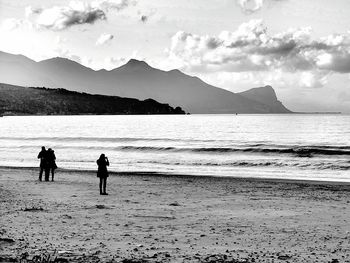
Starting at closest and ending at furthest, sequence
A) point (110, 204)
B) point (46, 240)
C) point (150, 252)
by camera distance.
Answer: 1. point (150, 252)
2. point (46, 240)
3. point (110, 204)

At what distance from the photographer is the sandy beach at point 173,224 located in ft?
34.0

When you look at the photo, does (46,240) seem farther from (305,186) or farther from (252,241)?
(305,186)

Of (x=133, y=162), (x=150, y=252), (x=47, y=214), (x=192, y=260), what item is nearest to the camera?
(x=192, y=260)

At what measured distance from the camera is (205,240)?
11.8 meters

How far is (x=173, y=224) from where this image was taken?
13.7 metres

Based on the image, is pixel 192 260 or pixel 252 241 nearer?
pixel 192 260

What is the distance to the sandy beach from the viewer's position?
34.0 ft

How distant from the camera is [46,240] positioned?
11.3 m

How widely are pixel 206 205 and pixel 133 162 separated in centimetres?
2759

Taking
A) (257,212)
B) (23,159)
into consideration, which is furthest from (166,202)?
(23,159)

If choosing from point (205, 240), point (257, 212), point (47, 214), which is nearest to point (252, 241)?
point (205, 240)

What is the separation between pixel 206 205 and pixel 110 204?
3.86 m

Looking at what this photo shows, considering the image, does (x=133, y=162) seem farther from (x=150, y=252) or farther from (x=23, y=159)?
(x=150, y=252)

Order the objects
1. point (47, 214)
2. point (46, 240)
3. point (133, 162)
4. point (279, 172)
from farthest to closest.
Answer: point (133, 162) < point (279, 172) < point (47, 214) < point (46, 240)
